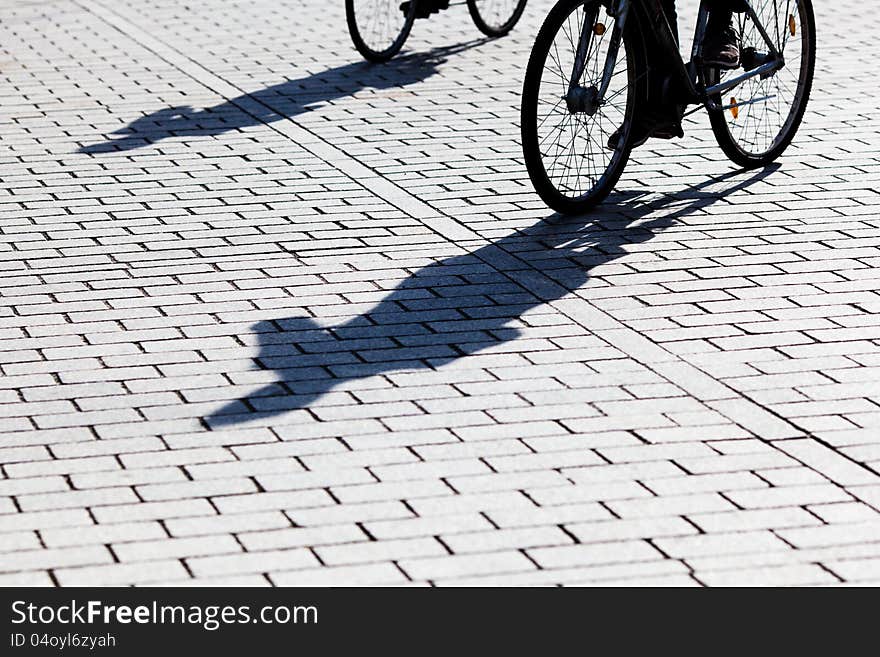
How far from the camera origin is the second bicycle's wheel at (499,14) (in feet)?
41.6

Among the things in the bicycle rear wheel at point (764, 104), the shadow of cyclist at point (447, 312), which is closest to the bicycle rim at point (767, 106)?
the bicycle rear wheel at point (764, 104)

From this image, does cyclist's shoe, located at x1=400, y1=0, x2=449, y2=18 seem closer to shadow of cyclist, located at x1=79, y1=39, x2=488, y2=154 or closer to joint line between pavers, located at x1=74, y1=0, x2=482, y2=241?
shadow of cyclist, located at x1=79, y1=39, x2=488, y2=154

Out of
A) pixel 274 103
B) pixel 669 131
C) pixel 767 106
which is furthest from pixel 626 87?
pixel 274 103

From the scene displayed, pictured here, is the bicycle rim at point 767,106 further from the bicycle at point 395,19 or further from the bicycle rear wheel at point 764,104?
the bicycle at point 395,19

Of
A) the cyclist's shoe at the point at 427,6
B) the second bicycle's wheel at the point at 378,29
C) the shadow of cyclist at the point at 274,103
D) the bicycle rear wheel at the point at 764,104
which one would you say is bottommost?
the shadow of cyclist at the point at 274,103

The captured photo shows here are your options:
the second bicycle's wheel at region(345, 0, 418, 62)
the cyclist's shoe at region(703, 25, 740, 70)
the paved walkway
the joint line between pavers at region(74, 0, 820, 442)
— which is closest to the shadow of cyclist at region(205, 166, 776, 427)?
the paved walkway

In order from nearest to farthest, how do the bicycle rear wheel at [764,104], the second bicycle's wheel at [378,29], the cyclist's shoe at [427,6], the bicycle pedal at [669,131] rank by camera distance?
1. the bicycle pedal at [669,131]
2. the bicycle rear wheel at [764,104]
3. the second bicycle's wheel at [378,29]
4. the cyclist's shoe at [427,6]

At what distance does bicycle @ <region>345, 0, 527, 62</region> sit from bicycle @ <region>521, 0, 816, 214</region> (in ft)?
9.69

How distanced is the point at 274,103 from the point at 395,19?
233 cm

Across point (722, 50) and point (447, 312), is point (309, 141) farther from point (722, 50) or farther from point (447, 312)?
point (447, 312)

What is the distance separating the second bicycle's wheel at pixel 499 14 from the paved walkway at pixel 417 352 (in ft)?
7.88

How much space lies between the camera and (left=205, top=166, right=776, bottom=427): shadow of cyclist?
19.0ft

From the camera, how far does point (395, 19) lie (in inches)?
486

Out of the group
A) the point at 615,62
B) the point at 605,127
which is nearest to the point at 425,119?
the point at 605,127
